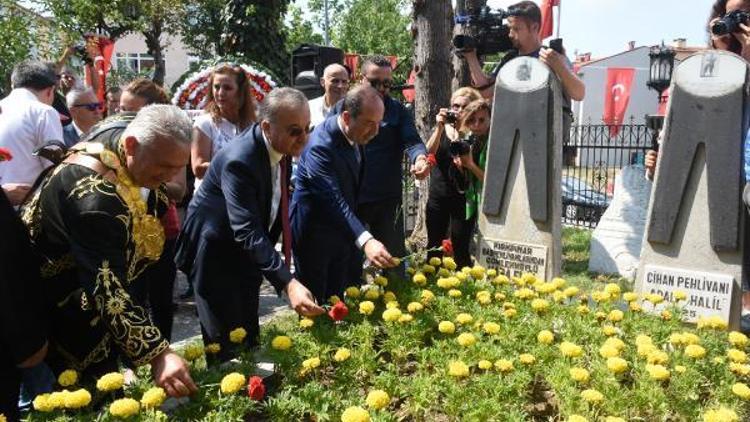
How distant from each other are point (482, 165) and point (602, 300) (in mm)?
2266

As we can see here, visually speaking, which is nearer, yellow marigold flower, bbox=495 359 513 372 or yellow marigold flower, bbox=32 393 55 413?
yellow marigold flower, bbox=32 393 55 413

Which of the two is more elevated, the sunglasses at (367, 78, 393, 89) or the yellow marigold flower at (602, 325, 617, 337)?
the sunglasses at (367, 78, 393, 89)

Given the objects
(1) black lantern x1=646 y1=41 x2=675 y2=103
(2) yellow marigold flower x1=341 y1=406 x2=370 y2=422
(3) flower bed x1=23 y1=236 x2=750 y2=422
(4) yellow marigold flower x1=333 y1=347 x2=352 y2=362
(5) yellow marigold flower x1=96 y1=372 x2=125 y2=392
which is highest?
(1) black lantern x1=646 y1=41 x2=675 y2=103

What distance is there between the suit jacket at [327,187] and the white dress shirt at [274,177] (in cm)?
34

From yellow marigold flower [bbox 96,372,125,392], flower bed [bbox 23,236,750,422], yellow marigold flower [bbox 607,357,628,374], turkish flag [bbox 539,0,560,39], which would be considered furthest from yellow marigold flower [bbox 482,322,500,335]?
turkish flag [bbox 539,0,560,39]

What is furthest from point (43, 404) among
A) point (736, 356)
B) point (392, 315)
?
point (736, 356)

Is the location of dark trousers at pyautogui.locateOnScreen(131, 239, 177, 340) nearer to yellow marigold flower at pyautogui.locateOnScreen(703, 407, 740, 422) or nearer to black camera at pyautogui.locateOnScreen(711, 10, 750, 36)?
yellow marigold flower at pyautogui.locateOnScreen(703, 407, 740, 422)

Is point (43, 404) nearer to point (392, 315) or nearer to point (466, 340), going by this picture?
point (392, 315)

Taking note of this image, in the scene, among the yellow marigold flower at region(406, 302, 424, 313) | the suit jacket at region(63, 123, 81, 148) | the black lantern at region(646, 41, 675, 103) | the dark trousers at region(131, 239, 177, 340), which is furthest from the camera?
the black lantern at region(646, 41, 675, 103)

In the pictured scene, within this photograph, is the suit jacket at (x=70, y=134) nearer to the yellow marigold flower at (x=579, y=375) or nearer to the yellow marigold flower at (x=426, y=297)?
the yellow marigold flower at (x=426, y=297)

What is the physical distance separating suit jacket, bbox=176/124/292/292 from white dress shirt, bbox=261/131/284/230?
0.03 m

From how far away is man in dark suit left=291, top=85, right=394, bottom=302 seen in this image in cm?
349

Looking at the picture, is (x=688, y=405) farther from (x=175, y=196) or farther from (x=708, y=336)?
(x=175, y=196)

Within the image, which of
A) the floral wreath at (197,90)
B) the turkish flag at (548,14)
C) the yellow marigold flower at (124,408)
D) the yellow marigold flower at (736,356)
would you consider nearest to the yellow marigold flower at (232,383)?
the yellow marigold flower at (124,408)
